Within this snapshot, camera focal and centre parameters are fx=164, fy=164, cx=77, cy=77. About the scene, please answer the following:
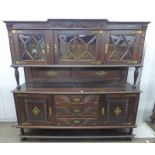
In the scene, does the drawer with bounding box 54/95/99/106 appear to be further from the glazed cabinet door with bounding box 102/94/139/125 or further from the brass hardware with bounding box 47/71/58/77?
the brass hardware with bounding box 47/71/58/77

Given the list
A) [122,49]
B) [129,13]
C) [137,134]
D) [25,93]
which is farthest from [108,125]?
[129,13]

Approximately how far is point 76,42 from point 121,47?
23.1 inches

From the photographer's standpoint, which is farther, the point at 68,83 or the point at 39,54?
the point at 68,83

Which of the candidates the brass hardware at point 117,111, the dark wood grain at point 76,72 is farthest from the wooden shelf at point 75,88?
the brass hardware at point 117,111

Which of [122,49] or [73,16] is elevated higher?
[73,16]

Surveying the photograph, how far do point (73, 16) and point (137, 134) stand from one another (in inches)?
79.5

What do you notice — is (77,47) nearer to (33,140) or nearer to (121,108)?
(121,108)

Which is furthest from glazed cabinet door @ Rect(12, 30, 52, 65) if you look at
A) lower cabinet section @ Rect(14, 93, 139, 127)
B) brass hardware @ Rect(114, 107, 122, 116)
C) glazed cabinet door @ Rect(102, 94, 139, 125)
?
brass hardware @ Rect(114, 107, 122, 116)

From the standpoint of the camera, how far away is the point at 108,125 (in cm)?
231

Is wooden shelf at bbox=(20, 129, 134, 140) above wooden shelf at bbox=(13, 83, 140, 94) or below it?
below

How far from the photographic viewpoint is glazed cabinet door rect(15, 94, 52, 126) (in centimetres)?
219

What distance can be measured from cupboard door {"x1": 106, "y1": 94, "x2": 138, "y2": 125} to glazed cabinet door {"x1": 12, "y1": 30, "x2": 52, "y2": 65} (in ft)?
3.26

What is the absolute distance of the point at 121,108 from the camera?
225 cm
